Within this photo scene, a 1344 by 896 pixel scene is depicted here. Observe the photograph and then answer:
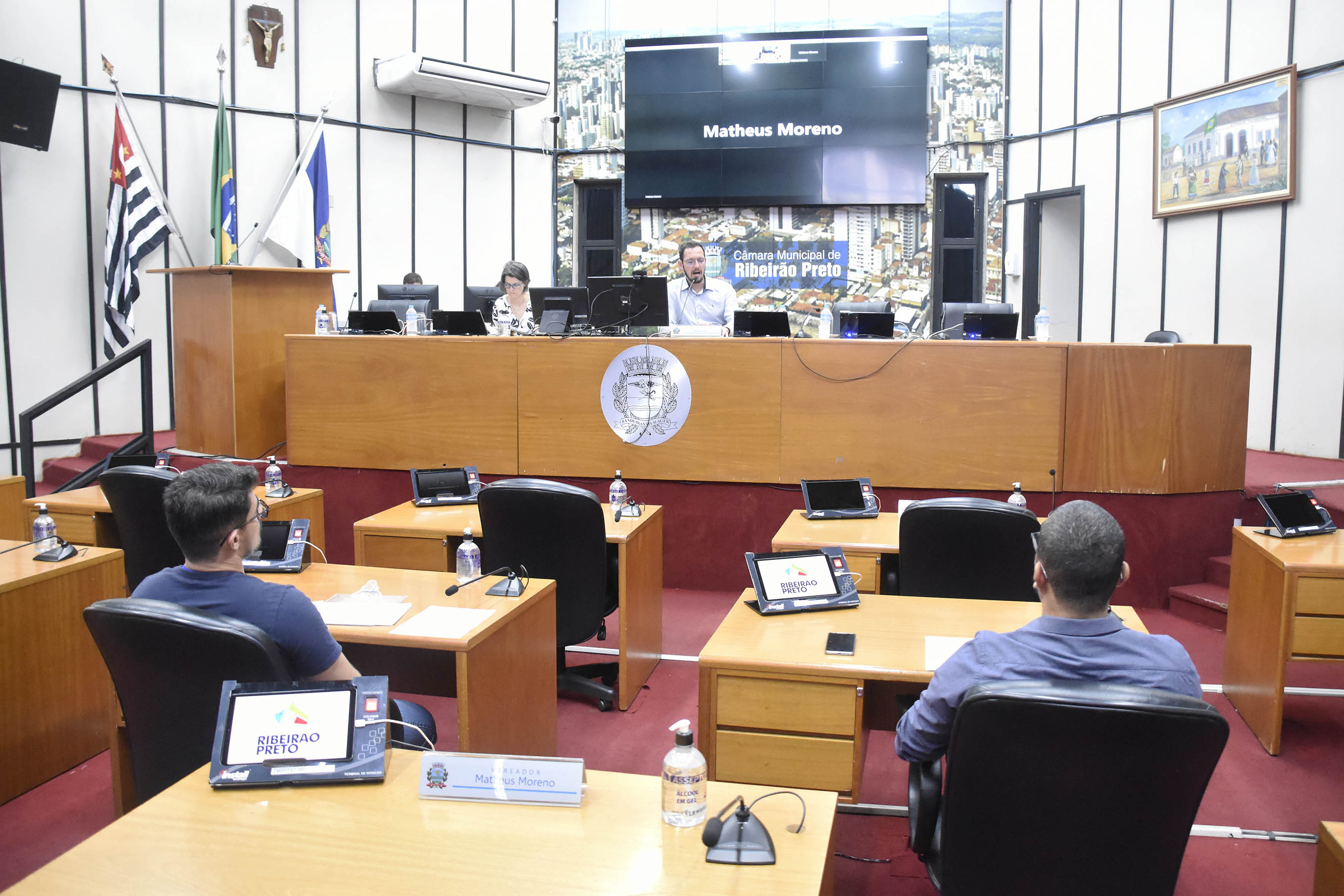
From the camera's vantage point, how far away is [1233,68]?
6.55 meters

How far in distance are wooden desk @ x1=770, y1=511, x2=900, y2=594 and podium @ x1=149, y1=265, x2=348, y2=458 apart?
348 centimetres

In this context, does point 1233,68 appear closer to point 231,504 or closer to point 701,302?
point 701,302

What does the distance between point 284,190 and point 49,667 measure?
5.76 metres

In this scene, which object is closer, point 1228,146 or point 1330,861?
point 1330,861

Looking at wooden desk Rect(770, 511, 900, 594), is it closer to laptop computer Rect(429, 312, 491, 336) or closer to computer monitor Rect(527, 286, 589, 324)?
computer monitor Rect(527, 286, 589, 324)

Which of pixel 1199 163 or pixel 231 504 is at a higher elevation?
pixel 1199 163

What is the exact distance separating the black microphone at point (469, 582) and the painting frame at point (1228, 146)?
589cm

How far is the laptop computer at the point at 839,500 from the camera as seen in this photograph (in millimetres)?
3908

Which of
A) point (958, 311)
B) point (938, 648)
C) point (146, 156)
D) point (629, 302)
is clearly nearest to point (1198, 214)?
point (958, 311)

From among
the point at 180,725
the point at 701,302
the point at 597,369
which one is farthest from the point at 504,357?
the point at 180,725

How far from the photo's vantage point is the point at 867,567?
3.50 meters

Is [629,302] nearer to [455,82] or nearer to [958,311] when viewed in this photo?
[958,311]

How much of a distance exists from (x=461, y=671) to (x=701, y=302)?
14.5 ft

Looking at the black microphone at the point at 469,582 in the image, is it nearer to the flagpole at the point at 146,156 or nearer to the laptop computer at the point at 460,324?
the laptop computer at the point at 460,324
